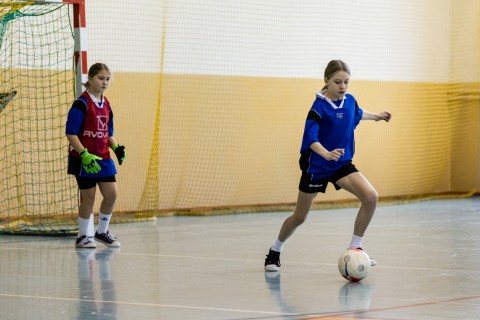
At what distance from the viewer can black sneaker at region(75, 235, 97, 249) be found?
9.26 metres

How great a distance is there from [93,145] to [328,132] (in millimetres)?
2677

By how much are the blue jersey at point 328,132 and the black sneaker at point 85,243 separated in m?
2.82

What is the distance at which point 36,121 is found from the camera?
1154cm

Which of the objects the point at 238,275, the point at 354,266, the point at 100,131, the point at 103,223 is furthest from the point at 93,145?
the point at 354,266

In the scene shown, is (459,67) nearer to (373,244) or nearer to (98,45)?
(98,45)

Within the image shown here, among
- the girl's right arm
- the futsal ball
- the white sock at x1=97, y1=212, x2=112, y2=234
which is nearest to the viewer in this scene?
the futsal ball

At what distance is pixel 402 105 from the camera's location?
16.2m

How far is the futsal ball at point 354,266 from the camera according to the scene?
675cm

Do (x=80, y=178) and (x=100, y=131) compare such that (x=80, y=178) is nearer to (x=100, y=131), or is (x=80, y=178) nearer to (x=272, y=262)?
(x=100, y=131)

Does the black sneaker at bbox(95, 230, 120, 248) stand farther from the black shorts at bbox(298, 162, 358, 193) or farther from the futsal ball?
the futsal ball

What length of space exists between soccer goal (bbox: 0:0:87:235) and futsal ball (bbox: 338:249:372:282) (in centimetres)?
499

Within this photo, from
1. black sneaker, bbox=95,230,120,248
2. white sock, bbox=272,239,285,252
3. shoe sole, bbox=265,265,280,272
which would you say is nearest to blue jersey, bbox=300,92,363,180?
white sock, bbox=272,239,285,252

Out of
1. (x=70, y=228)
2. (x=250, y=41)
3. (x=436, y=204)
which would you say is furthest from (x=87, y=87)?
(x=436, y=204)

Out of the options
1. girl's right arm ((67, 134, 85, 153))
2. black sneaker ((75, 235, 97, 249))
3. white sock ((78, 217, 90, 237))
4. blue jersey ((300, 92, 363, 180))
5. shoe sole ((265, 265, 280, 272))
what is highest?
blue jersey ((300, 92, 363, 180))
